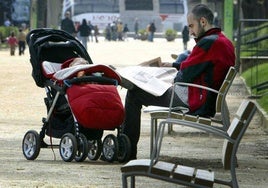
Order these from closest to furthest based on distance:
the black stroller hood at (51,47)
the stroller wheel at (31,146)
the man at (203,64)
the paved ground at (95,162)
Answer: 1. the paved ground at (95,162)
2. the man at (203,64)
3. the stroller wheel at (31,146)
4. the black stroller hood at (51,47)

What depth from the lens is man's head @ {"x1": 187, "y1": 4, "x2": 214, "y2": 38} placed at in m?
12.0

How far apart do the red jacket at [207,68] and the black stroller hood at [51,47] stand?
7.81ft

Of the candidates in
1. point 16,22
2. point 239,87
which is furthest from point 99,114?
point 16,22

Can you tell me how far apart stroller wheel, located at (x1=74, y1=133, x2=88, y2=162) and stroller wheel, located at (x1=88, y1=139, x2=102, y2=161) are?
137 mm

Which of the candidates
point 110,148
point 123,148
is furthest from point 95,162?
point 123,148

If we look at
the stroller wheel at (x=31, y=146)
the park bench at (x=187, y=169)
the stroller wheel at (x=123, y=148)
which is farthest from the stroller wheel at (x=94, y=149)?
the park bench at (x=187, y=169)

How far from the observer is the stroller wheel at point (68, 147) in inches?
498

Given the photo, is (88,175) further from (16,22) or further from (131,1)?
(131,1)

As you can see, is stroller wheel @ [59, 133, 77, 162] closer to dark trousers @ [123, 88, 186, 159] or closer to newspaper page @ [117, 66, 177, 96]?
dark trousers @ [123, 88, 186, 159]

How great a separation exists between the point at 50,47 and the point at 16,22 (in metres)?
87.9

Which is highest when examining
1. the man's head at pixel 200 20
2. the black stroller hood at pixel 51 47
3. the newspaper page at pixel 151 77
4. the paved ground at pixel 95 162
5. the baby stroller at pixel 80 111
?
the man's head at pixel 200 20

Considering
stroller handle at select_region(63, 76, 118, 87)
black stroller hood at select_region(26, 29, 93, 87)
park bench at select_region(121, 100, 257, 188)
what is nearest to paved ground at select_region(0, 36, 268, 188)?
stroller handle at select_region(63, 76, 118, 87)

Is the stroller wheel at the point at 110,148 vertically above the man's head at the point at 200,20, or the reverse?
the man's head at the point at 200,20

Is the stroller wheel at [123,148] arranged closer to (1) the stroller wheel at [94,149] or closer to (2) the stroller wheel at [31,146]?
(1) the stroller wheel at [94,149]
